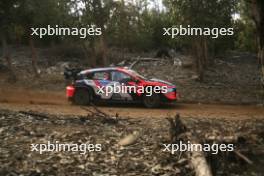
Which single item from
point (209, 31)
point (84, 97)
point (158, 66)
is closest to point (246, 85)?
point (209, 31)

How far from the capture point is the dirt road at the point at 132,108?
49.4 feet

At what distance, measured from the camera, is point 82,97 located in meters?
→ 17.0

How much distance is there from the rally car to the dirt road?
0.41 metres

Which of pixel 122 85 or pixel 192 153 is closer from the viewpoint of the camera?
pixel 192 153

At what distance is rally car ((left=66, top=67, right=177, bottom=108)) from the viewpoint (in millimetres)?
16188

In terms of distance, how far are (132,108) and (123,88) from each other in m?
0.91

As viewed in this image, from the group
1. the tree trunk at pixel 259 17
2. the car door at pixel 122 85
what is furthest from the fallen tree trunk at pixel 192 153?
the car door at pixel 122 85

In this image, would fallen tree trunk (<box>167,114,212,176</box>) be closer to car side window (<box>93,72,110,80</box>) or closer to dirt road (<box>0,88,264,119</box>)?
dirt road (<box>0,88,264,119</box>)

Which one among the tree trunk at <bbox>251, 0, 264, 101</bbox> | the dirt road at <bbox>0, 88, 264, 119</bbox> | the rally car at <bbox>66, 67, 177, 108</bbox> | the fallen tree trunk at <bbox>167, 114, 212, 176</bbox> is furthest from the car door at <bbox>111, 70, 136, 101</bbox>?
the tree trunk at <bbox>251, 0, 264, 101</bbox>

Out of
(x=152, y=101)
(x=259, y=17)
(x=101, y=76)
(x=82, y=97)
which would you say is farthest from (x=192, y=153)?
(x=82, y=97)

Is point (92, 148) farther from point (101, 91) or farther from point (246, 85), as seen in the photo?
point (246, 85)

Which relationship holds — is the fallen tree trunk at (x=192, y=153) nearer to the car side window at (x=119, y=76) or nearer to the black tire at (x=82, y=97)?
the car side window at (x=119, y=76)

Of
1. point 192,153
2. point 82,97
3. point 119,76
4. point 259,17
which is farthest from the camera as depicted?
point 82,97

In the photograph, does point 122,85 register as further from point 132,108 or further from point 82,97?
point 82,97
